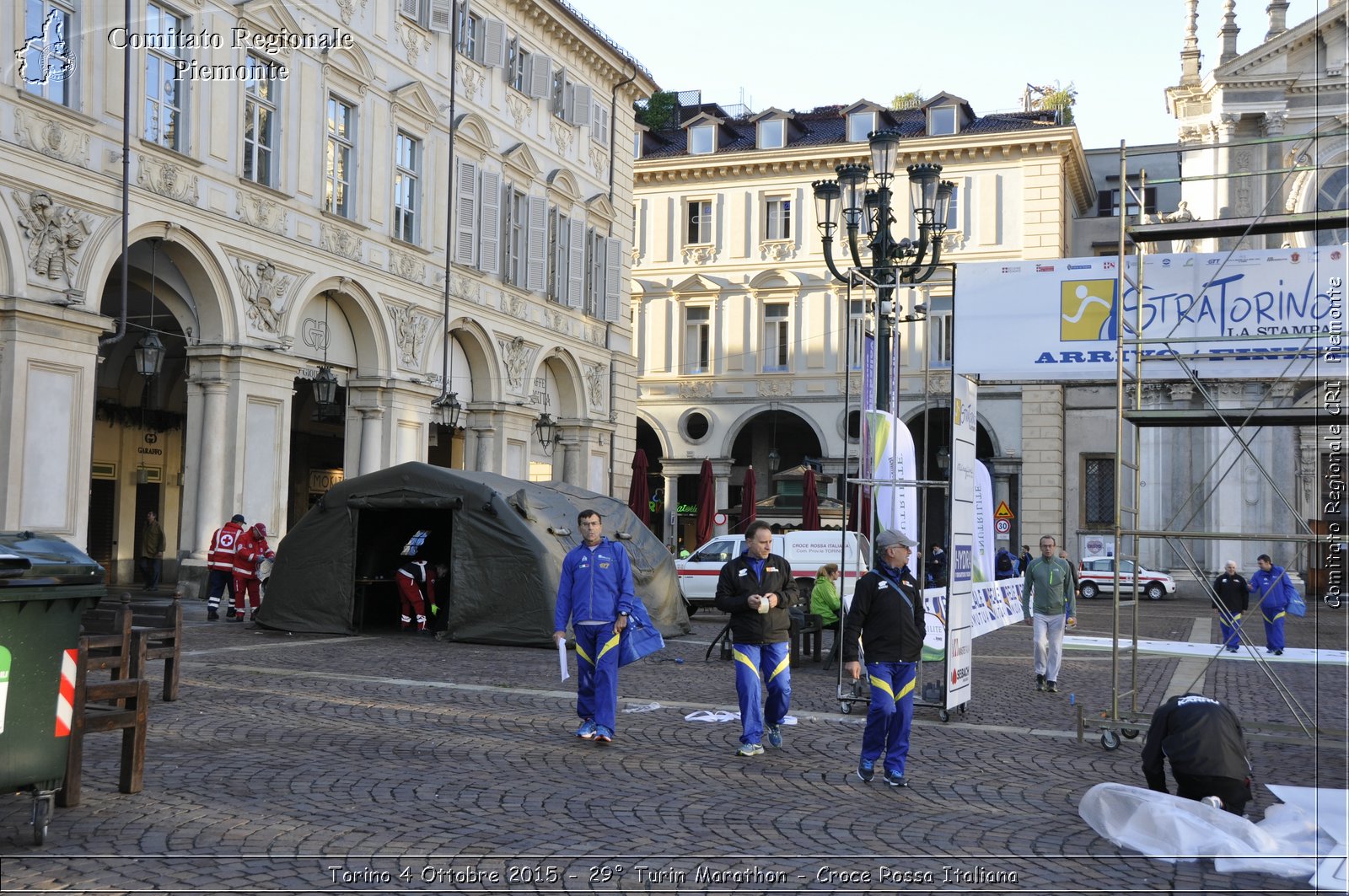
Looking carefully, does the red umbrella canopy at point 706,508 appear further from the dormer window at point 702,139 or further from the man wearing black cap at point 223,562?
the dormer window at point 702,139

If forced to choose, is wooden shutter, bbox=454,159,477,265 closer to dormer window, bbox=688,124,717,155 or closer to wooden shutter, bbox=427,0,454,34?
wooden shutter, bbox=427,0,454,34

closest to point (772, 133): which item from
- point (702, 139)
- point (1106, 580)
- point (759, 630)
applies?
→ point (702, 139)

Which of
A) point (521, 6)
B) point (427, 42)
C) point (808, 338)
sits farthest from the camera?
point (808, 338)

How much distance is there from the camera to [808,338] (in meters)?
45.9

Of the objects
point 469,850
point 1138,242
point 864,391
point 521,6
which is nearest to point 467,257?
point 521,6

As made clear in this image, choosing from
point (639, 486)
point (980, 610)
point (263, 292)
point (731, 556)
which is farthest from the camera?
point (639, 486)

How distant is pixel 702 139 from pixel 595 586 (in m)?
39.7

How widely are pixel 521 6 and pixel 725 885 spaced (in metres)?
28.5

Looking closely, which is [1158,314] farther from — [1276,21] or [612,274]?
[1276,21]

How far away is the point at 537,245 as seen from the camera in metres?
31.8

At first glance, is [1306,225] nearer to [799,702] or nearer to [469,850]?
[799,702]

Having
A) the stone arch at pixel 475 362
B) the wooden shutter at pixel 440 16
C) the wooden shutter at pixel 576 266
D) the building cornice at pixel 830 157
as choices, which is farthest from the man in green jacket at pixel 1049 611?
the building cornice at pixel 830 157

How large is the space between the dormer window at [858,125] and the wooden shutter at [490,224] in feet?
64.5

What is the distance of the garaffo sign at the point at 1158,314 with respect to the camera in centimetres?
1003
